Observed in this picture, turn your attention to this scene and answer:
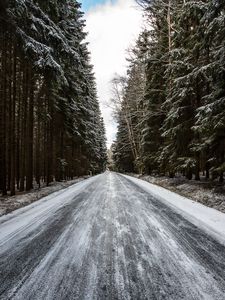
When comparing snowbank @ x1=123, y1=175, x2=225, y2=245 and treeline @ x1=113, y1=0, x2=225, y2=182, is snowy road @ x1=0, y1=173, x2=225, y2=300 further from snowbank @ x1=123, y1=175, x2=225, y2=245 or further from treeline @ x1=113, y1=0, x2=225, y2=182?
treeline @ x1=113, y1=0, x2=225, y2=182

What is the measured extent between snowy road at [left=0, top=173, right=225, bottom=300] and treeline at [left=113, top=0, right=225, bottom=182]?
4.83 metres

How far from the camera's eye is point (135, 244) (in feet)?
15.0

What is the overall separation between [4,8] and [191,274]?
343 inches

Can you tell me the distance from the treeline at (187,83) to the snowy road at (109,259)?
4834 mm

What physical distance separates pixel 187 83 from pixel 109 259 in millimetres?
11631

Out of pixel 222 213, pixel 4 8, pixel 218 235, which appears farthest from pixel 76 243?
pixel 4 8

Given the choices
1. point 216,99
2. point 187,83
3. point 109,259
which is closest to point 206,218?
point 109,259

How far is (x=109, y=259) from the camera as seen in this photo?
12.8 ft

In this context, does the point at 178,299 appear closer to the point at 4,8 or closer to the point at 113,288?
the point at 113,288

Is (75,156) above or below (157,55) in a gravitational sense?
below

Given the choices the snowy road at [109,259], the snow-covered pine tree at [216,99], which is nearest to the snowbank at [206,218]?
the snowy road at [109,259]

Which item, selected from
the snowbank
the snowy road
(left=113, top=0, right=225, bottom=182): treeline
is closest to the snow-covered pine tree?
(left=113, top=0, right=225, bottom=182): treeline

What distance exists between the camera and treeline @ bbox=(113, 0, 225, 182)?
10.2m

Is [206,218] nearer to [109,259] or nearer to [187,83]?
[109,259]
